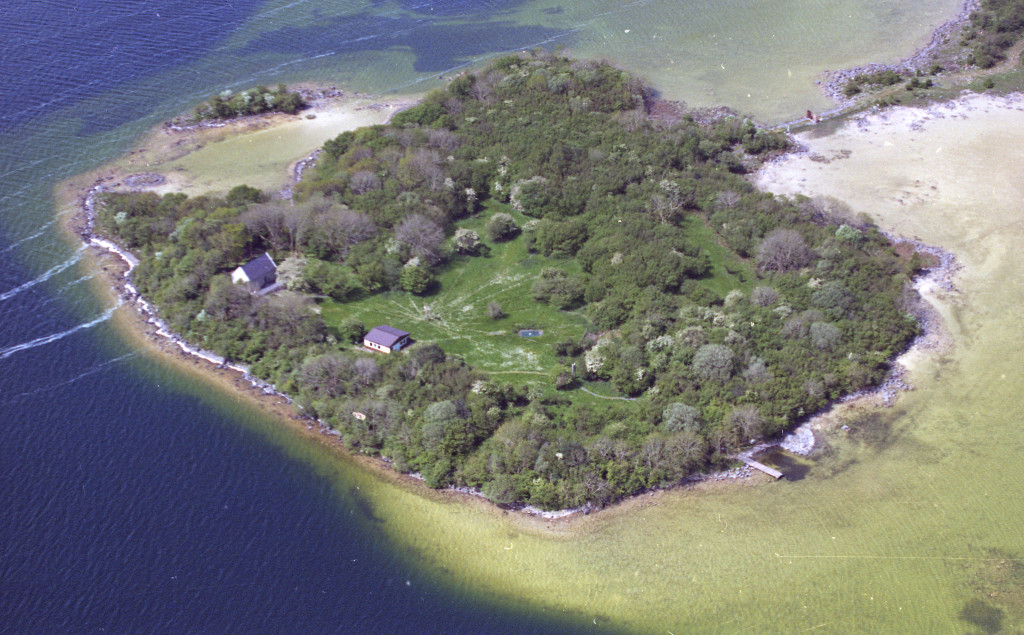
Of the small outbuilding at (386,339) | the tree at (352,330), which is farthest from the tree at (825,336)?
the tree at (352,330)

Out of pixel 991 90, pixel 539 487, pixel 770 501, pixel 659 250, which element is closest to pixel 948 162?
pixel 991 90

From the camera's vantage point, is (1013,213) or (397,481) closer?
(397,481)

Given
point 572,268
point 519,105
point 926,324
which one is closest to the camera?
point 926,324

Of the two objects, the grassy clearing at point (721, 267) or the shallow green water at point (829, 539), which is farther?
the grassy clearing at point (721, 267)

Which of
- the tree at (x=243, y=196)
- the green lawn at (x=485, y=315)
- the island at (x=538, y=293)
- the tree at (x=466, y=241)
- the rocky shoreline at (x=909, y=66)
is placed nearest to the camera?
the island at (x=538, y=293)

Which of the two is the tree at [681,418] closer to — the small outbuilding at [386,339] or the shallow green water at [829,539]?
the shallow green water at [829,539]

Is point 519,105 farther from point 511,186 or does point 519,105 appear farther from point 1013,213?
point 1013,213

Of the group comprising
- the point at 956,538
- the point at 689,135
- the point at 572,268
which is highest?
the point at 689,135
